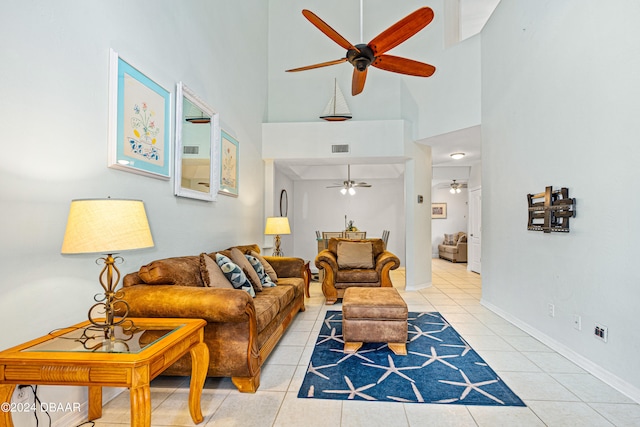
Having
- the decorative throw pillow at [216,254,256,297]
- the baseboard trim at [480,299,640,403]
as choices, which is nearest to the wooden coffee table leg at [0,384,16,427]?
the decorative throw pillow at [216,254,256,297]

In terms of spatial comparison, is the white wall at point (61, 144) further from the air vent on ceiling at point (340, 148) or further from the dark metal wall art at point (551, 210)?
the dark metal wall art at point (551, 210)

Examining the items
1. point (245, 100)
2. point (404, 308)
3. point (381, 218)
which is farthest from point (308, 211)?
point (404, 308)

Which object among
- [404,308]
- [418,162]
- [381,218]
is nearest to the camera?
[404,308]

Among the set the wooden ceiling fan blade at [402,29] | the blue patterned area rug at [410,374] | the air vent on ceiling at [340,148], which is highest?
the wooden ceiling fan blade at [402,29]

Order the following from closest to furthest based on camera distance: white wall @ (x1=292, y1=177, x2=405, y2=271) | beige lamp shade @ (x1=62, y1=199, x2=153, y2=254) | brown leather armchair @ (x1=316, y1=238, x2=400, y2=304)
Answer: beige lamp shade @ (x1=62, y1=199, x2=153, y2=254) < brown leather armchair @ (x1=316, y1=238, x2=400, y2=304) < white wall @ (x1=292, y1=177, x2=405, y2=271)

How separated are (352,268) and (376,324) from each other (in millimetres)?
2056

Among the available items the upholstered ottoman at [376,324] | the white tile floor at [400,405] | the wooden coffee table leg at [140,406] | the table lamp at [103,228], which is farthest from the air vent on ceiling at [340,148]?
the wooden coffee table leg at [140,406]

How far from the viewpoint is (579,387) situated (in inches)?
92.1

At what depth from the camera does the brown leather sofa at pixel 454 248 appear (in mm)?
9727

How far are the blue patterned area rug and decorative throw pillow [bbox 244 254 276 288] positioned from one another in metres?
0.81

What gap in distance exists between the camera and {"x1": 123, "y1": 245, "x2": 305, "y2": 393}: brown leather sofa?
201 centimetres

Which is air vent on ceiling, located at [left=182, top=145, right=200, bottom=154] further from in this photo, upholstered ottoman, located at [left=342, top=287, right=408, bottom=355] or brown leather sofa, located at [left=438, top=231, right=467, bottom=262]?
brown leather sofa, located at [left=438, top=231, right=467, bottom=262]

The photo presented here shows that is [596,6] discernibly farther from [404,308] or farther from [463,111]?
[404,308]

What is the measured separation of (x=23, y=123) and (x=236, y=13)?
12.1 ft
